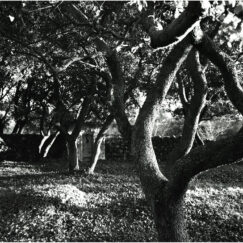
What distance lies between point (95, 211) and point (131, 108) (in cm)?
1249

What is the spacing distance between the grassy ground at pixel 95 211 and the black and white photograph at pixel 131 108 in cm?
4

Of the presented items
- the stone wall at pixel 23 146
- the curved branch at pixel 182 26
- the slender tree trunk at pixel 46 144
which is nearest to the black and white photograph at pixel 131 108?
the curved branch at pixel 182 26

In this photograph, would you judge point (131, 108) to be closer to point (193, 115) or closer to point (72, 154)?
point (72, 154)

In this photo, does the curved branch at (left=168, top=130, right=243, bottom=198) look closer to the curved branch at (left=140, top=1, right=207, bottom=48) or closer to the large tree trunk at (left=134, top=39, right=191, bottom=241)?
the large tree trunk at (left=134, top=39, right=191, bottom=241)

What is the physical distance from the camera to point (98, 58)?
13781 mm

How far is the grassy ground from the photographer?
9.98 meters

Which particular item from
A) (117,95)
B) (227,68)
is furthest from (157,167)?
(227,68)

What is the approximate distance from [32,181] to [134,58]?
7016 millimetres

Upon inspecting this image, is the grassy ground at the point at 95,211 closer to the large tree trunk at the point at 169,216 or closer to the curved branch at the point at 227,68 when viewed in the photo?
the large tree trunk at the point at 169,216

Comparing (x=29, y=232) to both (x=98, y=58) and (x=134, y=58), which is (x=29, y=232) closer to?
(x=98, y=58)

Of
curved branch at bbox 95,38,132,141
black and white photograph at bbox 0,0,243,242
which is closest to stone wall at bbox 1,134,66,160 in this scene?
black and white photograph at bbox 0,0,243,242

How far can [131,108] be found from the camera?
2333cm

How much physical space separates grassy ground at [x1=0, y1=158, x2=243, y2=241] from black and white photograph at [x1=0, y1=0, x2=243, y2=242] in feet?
0.13

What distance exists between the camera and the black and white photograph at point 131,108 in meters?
6.12
